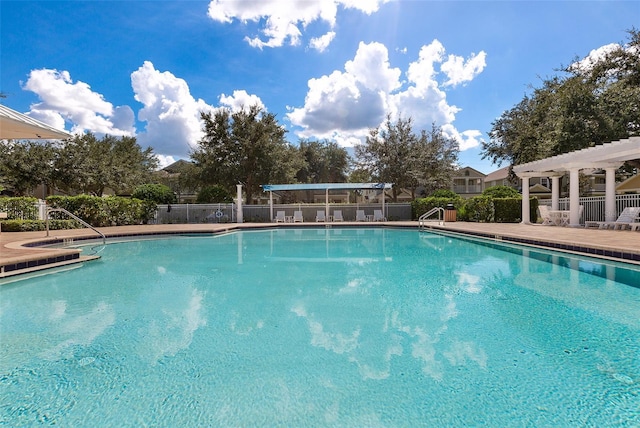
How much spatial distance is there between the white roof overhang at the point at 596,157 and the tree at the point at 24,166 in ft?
95.6

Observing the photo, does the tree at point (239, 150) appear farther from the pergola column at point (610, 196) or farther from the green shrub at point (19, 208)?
the pergola column at point (610, 196)

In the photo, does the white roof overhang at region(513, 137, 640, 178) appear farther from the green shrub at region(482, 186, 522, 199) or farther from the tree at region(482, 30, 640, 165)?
the tree at region(482, 30, 640, 165)

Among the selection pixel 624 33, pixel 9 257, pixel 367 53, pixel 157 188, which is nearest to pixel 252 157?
pixel 157 188

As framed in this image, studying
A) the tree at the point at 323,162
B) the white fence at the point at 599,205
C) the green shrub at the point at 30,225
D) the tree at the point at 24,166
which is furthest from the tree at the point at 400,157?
the tree at the point at 24,166

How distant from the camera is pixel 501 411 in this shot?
229cm

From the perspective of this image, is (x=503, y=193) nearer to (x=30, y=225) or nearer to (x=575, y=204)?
(x=575, y=204)

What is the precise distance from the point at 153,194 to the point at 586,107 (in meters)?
22.3

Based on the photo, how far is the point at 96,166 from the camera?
26062 mm

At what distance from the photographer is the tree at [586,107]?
652 inches

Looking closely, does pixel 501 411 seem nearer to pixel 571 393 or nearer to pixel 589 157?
pixel 571 393

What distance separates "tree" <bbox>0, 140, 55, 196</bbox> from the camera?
76.2ft

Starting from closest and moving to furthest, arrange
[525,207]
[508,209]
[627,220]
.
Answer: [627,220] → [525,207] → [508,209]

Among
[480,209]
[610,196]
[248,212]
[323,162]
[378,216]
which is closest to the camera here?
[610,196]

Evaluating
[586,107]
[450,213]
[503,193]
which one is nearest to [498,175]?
[586,107]
